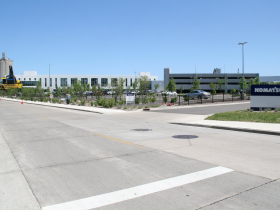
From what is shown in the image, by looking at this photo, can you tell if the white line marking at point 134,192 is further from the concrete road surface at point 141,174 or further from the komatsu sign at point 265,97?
the komatsu sign at point 265,97

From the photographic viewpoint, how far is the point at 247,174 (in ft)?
19.3

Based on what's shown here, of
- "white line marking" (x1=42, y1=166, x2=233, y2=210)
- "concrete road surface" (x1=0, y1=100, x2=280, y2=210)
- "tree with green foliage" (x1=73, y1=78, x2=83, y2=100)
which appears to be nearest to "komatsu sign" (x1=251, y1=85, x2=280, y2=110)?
"concrete road surface" (x1=0, y1=100, x2=280, y2=210)

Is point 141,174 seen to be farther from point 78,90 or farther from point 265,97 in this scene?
point 78,90

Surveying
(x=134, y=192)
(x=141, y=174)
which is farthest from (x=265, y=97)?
(x=134, y=192)

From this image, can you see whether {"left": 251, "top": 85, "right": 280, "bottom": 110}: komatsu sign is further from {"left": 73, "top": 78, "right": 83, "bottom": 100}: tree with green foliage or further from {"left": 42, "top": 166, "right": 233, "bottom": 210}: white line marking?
{"left": 73, "top": 78, "right": 83, "bottom": 100}: tree with green foliage

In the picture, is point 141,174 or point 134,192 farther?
point 141,174

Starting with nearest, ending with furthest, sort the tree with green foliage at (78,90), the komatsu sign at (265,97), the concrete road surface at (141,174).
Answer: the concrete road surface at (141,174) < the komatsu sign at (265,97) < the tree with green foliage at (78,90)

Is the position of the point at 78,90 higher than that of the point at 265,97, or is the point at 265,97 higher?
the point at 78,90

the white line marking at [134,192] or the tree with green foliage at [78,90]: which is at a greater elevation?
the tree with green foliage at [78,90]

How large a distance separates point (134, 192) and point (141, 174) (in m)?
1.06

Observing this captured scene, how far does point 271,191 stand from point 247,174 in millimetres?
998

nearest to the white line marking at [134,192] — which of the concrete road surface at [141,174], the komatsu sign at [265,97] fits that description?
the concrete road surface at [141,174]

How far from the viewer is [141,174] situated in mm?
5961

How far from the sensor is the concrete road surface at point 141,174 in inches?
178
